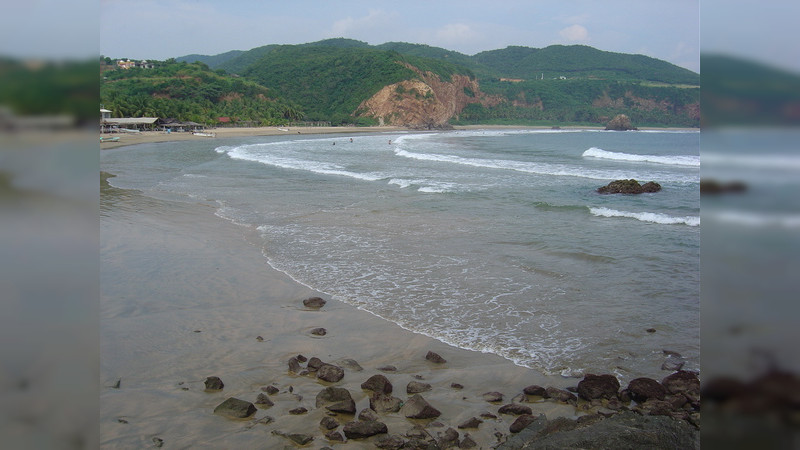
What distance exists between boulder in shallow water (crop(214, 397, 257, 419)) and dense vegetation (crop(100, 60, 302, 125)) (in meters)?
67.4

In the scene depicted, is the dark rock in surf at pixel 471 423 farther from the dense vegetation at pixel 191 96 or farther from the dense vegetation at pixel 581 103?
the dense vegetation at pixel 581 103

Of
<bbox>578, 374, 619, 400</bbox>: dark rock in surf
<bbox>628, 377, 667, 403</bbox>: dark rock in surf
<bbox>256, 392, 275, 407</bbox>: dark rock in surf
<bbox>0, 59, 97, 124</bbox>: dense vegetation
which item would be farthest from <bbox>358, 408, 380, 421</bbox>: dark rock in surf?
<bbox>0, 59, 97, 124</bbox>: dense vegetation

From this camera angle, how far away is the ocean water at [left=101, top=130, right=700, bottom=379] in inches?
259

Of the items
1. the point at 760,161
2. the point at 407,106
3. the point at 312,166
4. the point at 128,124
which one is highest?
the point at 407,106

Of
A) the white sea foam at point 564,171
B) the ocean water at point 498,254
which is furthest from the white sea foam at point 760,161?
the white sea foam at point 564,171

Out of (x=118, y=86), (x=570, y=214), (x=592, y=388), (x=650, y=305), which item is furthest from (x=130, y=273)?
A: (x=118, y=86)

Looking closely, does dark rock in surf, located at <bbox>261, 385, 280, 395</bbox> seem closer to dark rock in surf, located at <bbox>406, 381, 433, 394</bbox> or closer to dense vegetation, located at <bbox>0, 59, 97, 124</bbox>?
dark rock in surf, located at <bbox>406, 381, 433, 394</bbox>

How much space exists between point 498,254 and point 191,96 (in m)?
82.7

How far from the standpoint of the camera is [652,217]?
14453 mm

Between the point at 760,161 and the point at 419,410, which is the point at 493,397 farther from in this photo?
the point at 760,161

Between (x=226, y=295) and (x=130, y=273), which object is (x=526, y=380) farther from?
(x=130, y=273)

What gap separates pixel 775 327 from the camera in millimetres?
991

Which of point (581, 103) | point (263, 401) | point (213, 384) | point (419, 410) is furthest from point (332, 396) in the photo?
point (581, 103)

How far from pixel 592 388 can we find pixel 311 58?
138 m
